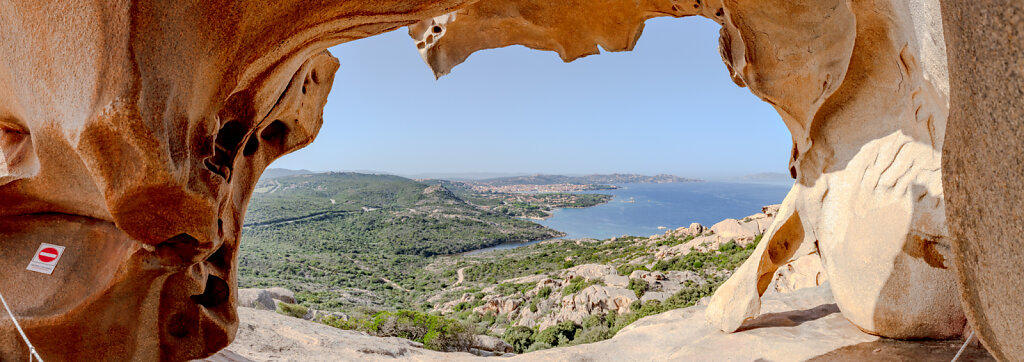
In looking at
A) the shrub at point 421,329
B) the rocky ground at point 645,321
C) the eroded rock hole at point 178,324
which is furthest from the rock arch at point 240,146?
the shrub at point 421,329

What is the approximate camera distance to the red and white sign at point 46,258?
101 inches

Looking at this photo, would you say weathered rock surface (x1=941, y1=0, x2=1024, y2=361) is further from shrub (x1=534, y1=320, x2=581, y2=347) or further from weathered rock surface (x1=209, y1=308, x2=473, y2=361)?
shrub (x1=534, y1=320, x2=581, y2=347)

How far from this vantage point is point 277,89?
3045 millimetres

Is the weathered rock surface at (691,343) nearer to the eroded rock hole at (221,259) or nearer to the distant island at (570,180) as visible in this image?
the eroded rock hole at (221,259)

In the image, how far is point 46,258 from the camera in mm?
2596

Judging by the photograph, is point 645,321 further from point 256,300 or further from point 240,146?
point 256,300

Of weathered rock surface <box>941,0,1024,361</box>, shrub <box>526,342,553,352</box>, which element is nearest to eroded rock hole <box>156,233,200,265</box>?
weathered rock surface <box>941,0,1024,361</box>

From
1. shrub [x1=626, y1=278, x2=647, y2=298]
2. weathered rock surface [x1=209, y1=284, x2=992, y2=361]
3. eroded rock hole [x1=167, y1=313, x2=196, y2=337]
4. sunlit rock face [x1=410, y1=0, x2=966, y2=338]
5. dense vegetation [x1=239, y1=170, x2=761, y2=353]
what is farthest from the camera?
shrub [x1=626, y1=278, x2=647, y2=298]

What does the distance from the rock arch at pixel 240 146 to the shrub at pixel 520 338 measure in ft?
17.6

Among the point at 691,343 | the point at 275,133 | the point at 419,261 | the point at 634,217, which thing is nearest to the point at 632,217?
the point at 634,217

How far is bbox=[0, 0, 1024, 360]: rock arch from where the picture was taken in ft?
6.24

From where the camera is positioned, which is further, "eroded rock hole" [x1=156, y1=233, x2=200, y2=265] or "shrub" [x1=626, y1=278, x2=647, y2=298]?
"shrub" [x1=626, y1=278, x2=647, y2=298]

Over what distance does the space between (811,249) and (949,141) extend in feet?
15.6

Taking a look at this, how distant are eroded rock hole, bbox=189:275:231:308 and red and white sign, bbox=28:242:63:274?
92 cm
